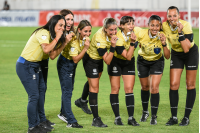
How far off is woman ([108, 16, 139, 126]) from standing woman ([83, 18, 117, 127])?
0.20m

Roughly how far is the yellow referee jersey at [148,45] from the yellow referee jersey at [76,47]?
1013 mm

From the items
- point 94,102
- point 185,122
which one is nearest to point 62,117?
point 94,102

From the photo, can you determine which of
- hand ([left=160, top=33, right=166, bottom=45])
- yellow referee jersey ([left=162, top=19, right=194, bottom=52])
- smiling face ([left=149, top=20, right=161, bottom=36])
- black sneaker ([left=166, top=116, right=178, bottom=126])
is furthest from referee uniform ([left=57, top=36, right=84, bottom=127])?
black sneaker ([left=166, top=116, right=178, bottom=126])

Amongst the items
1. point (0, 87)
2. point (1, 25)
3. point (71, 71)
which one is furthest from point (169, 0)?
point (71, 71)

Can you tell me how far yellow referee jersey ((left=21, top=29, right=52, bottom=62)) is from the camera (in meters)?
5.01

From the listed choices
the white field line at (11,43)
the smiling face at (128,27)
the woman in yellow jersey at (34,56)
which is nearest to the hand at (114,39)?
the smiling face at (128,27)

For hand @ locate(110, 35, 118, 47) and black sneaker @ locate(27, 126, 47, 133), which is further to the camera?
hand @ locate(110, 35, 118, 47)

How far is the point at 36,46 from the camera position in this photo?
508 centimetres

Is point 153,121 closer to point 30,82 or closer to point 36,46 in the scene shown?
point 30,82

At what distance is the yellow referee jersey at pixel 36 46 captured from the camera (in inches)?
197

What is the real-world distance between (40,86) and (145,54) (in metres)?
1.92

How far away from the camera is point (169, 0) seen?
33.0 m

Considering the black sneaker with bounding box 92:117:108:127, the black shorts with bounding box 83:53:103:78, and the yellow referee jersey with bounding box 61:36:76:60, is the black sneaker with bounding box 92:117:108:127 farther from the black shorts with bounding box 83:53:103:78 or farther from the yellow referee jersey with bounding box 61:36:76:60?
the yellow referee jersey with bounding box 61:36:76:60

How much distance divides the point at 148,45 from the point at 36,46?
6.34ft
